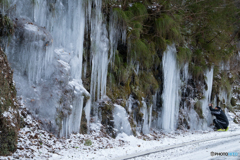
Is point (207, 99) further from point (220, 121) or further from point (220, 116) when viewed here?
point (220, 121)

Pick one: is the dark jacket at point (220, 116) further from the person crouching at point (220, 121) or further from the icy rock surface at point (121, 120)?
the icy rock surface at point (121, 120)

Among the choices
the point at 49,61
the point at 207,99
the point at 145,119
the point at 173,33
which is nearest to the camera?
the point at 49,61

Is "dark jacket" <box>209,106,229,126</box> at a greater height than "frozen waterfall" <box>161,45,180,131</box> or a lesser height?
lesser

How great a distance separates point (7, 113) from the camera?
16.9ft

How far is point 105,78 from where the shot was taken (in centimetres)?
931

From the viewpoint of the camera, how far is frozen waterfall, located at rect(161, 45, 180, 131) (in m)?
12.1

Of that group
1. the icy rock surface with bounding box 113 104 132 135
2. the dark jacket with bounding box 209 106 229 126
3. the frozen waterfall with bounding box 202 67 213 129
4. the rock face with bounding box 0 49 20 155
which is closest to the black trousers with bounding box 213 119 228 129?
the dark jacket with bounding box 209 106 229 126

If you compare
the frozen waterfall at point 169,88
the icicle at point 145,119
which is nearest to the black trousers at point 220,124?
the frozen waterfall at point 169,88

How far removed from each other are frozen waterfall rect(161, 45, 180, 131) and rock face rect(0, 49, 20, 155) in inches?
327

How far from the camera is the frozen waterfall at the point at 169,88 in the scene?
12.1m

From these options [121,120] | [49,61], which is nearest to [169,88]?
[121,120]

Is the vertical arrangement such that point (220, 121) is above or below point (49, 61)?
below

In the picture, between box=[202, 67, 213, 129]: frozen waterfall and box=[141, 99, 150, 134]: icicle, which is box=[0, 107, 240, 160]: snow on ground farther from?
box=[202, 67, 213, 129]: frozen waterfall

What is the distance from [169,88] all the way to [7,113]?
29.5 ft
